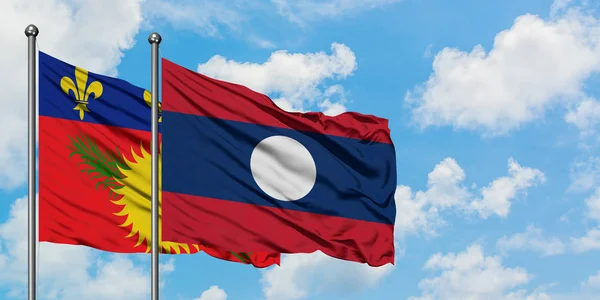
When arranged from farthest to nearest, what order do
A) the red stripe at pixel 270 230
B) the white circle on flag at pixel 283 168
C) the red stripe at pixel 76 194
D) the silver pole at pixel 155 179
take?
the white circle on flag at pixel 283 168 → the red stripe at pixel 270 230 → the red stripe at pixel 76 194 → the silver pole at pixel 155 179

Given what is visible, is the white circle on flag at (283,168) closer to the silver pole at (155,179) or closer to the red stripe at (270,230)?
the red stripe at (270,230)

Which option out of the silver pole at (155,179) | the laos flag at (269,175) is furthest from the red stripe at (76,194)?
the silver pole at (155,179)

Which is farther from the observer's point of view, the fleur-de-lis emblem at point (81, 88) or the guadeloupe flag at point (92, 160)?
the fleur-de-lis emblem at point (81, 88)

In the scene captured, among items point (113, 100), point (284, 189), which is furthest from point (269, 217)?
point (113, 100)

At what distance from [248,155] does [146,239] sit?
2497 millimetres

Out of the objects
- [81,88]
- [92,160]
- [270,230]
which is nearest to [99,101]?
[81,88]

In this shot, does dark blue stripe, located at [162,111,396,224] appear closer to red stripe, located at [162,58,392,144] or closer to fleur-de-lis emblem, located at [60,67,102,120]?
red stripe, located at [162,58,392,144]

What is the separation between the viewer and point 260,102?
17.6 meters

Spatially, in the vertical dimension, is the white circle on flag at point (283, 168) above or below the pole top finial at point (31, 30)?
below

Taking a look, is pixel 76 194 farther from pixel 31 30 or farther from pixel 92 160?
pixel 31 30

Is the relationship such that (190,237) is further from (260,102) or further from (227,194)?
(260,102)

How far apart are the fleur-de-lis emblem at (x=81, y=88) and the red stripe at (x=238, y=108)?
4.22 feet

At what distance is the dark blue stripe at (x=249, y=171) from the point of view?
53.8ft

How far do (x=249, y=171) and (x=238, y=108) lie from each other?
1.17m
